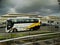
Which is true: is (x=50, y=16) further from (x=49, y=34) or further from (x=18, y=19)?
(x=18, y=19)

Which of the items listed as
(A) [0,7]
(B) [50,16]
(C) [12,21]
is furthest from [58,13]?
(A) [0,7]

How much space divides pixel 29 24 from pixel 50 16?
A: 0.66 m

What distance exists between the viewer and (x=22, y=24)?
5547 mm

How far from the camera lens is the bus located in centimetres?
533

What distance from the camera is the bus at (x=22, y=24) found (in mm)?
5334

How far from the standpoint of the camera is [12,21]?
537 centimetres

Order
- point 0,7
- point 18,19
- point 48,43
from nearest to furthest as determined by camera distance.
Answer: point 0,7, point 18,19, point 48,43

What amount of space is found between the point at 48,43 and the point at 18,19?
119 centimetres

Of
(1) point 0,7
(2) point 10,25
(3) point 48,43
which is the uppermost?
(1) point 0,7

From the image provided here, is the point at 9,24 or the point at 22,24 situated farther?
the point at 22,24

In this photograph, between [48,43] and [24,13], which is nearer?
[24,13]

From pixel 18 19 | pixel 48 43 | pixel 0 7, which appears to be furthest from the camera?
pixel 48 43

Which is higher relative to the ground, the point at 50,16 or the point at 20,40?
the point at 50,16

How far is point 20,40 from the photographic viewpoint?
16.9ft
